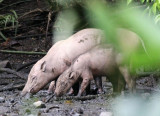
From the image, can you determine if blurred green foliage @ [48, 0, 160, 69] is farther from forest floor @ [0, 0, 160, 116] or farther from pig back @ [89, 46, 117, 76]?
pig back @ [89, 46, 117, 76]

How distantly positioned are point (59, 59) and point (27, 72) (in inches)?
82.8

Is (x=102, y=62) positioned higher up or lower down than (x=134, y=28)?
lower down

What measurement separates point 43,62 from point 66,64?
42 cm

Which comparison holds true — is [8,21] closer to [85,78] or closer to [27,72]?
[27,72]

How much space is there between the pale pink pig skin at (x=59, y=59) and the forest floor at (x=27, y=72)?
0.18 m

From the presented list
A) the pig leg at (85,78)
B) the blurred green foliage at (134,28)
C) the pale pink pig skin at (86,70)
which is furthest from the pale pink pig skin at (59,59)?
the blurred green foliage at (134,28)

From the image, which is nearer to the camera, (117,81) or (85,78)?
(85,78)

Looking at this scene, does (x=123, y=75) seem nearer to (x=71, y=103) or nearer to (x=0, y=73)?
(x=71, y=103)

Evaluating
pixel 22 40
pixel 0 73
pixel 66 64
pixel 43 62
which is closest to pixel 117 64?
pixel 66 64

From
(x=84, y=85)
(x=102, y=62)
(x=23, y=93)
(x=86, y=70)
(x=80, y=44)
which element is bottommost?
(x=23, y=93)

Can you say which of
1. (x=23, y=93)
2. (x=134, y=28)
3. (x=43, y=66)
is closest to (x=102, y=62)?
(x=43, y=66)

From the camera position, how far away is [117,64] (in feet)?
17.0

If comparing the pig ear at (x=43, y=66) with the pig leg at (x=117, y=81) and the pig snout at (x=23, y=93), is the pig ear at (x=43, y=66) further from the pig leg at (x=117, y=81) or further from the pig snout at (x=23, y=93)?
the pig leg at (x=117, y=81)

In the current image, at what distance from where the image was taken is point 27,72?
758 centimetres
